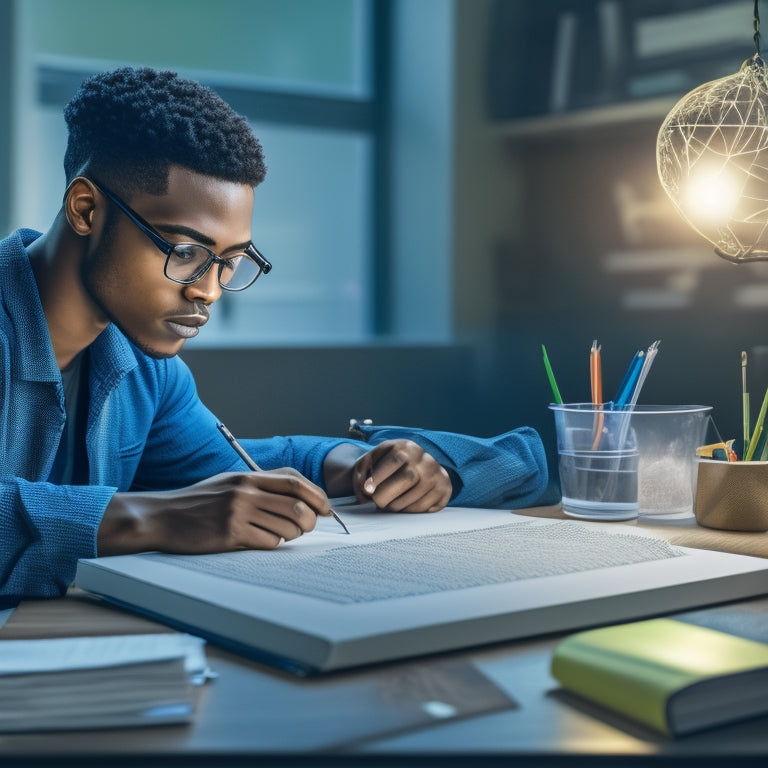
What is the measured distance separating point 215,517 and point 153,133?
21.1 inches

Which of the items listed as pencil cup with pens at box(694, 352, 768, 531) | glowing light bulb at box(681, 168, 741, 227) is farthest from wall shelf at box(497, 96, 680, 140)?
pencil cup with pens at box(694, 352, 768, 531)

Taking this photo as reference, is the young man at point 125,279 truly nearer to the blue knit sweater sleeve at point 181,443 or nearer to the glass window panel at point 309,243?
the blue knit sweater sleeve at point 181,443

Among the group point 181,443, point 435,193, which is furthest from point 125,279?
point 435,193

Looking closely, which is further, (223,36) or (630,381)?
(223,36)

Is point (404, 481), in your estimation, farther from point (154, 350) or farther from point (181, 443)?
point (181, 443)

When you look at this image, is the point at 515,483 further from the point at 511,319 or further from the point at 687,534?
the point at 511,319

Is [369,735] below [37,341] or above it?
below

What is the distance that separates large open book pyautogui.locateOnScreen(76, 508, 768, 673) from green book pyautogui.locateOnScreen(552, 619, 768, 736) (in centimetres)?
9

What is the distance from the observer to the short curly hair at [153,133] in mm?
1211

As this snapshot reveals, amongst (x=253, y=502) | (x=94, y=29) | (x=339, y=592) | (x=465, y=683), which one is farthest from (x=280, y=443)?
(x=94, y=29)

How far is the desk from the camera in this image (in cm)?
51

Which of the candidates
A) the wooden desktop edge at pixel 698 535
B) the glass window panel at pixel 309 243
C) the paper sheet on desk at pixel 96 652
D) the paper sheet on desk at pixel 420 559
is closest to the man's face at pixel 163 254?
the paper sheet on desk at pixel 420 559

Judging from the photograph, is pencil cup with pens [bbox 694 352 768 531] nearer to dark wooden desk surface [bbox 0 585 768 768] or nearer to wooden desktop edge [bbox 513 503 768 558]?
wooden desktop edge [bbox 513 503 768 558]

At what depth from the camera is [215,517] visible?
919mm
